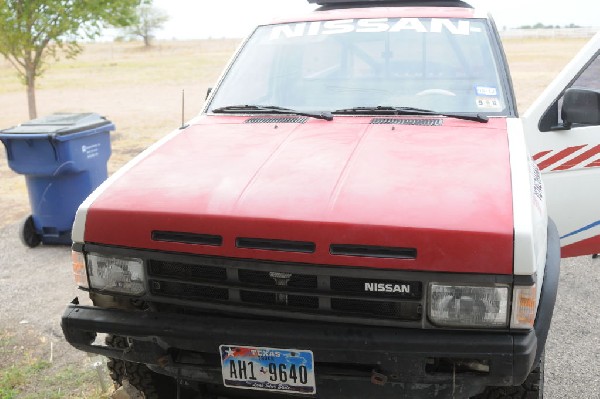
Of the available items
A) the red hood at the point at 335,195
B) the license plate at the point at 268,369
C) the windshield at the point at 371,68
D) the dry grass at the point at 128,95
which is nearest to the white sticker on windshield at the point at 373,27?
the windshield at the point at 371,68

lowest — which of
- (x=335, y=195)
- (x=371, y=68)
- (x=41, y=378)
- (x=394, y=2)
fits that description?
(x=41, y=378)

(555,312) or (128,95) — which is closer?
(555,312)

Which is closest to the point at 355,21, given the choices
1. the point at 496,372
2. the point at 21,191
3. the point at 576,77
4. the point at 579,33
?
the point at 576,77

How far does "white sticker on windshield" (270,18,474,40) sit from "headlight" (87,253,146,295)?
84.7 inches

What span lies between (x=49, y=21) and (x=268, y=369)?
10.7 meters

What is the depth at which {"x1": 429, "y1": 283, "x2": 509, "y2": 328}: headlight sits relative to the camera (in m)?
2.39

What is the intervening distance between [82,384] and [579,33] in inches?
1940

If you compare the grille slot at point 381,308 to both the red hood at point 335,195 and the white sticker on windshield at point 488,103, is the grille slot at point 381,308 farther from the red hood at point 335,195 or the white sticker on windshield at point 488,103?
the white sticker on windshield at point 488,103

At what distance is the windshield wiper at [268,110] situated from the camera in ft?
11.9

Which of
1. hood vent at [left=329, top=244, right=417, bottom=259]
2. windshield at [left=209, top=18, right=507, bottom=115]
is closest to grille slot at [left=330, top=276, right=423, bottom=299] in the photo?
hood vent at [left=329, top=244, right=417, bottom=259]

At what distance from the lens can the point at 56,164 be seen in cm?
613

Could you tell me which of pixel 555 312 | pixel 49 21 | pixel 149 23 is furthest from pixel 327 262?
pixel 149 23

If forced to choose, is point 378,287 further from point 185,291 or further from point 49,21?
point 49,21

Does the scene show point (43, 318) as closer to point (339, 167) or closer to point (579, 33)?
point (339, 167)
